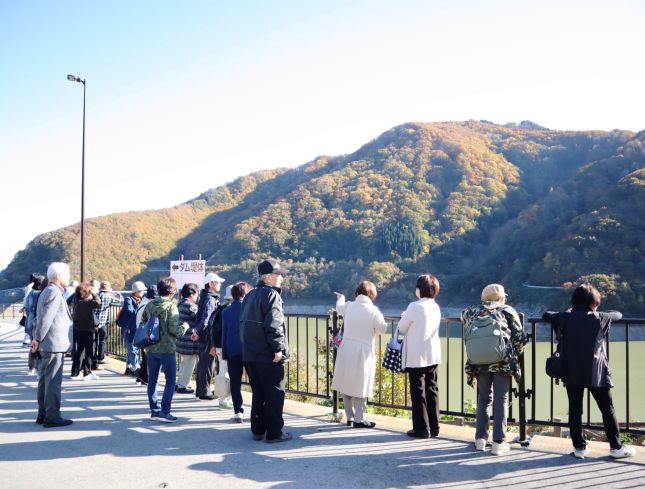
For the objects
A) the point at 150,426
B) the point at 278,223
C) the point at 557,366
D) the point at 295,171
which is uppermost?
the point at 295,171

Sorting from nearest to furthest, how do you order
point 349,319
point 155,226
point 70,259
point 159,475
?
point 159,475, point 349,319, point 70,259, point 155,226

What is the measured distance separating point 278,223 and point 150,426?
9626 cm

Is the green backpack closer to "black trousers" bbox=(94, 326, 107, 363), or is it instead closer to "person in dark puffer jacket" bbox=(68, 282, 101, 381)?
"person in dark puffer jacket" bbox=(68, 282, 101, 381)

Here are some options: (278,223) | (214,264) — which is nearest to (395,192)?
(278,223)

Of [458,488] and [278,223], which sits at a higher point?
[278,223]

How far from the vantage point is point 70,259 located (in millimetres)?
81500

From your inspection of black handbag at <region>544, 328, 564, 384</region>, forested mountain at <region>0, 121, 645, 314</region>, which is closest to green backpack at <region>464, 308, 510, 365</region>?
black handbag at <region>544, 328, 564, 384</region>

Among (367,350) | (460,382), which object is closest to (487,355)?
(367,350)

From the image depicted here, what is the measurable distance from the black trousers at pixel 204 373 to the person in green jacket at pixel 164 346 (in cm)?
120

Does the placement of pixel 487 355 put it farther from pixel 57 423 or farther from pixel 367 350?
pixel 57 423

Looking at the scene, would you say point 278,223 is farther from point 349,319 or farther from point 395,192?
point 349,319

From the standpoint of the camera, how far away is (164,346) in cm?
651

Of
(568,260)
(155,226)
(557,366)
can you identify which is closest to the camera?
(557,366)

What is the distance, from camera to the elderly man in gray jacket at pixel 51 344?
625cm
